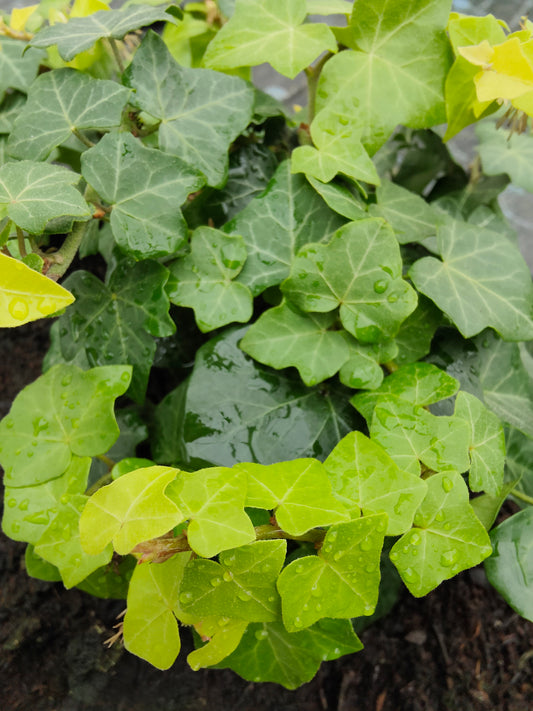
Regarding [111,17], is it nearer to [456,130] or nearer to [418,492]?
[456,130]

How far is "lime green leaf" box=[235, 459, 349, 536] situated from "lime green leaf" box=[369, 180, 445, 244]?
16.9 inches

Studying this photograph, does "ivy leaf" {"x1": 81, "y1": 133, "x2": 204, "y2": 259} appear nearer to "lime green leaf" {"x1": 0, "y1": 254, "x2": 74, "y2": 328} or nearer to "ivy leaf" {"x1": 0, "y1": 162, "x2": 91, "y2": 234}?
"ivy leaf" {"x1": 0, "y1": 162, "x2": 91, "y2": 234}

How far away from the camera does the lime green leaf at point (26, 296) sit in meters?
0.54

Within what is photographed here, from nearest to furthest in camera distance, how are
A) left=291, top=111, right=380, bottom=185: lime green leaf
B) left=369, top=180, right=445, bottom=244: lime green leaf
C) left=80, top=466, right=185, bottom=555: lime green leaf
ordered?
left=80, top=466, right=185, bottom=555: lime green leaf, left=291, top=111, right=380, bottom=185: lime green leaf, left=369, top=180, right=445, bottom=244: lime green leaf

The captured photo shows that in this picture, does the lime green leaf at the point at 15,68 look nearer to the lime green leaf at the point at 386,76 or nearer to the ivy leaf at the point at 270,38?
the ivy leaf at the point at 270,38

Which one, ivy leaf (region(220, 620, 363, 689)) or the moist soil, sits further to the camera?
the moist soil

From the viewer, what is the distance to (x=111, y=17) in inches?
29.8

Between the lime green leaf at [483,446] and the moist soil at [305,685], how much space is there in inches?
18.2

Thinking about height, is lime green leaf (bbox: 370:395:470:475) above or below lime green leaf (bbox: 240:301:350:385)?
below

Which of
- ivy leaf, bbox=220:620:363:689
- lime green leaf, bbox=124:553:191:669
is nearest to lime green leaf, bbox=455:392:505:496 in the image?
ivy leaf, bbox=220:620:363:689

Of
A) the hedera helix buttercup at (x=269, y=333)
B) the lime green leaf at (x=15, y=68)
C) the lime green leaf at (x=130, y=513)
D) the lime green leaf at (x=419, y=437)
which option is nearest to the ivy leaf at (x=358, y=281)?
the hedera helix buttercup at (x=269, y=333)

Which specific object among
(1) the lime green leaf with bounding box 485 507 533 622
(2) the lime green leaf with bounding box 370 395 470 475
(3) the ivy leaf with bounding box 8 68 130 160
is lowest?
(1) the lime green leaf with bounding box 485 507 533 622

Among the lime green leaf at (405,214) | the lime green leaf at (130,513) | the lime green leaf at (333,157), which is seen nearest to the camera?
the lime green leaf at (130,513)

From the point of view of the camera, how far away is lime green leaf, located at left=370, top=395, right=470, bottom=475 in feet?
2.16
